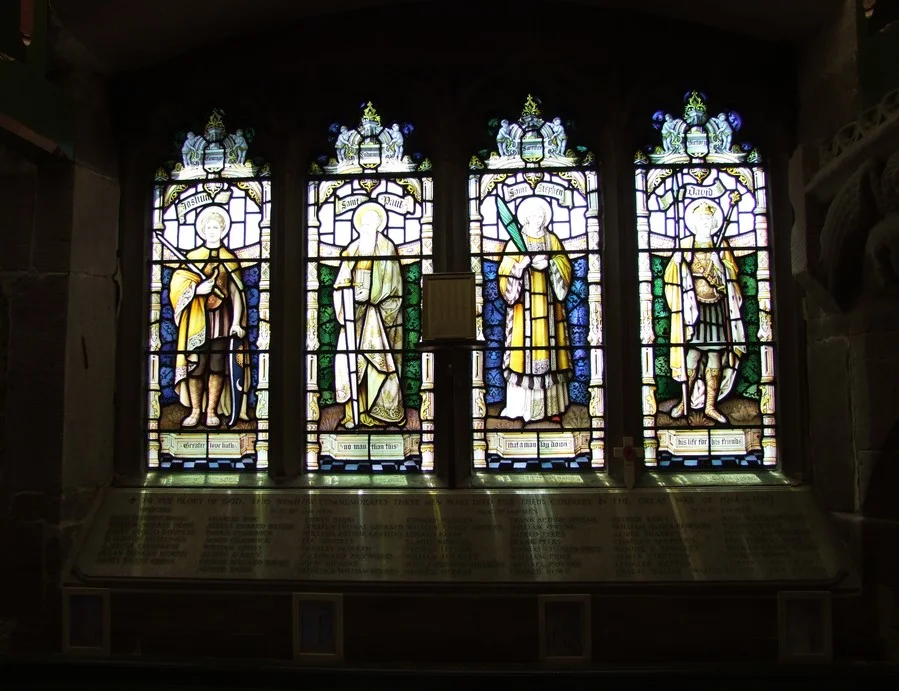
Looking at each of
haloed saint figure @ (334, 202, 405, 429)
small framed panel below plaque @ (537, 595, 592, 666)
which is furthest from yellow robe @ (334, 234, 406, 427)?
small framed panel below plaque @ (537, 595, 592, 666)

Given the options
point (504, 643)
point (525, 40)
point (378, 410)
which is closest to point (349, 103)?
point (525, 40)

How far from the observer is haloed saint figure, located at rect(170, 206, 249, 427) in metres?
5.08

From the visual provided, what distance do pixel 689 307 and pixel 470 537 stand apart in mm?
1881

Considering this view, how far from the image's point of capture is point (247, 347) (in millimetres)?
5094

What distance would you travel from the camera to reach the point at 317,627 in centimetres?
429

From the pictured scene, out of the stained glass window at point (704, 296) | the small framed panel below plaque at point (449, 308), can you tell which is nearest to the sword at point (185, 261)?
the small framed panel below plaque at point (449, 308)

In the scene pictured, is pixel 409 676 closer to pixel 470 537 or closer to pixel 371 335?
pixel 470 537

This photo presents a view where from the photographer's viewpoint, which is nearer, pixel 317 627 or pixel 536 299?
pixel 317 627

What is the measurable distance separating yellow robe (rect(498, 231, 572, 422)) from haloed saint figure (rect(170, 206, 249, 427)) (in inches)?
63.5

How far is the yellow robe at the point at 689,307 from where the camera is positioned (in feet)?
16.1

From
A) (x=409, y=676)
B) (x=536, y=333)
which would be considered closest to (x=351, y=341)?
(x=536, y=333)
